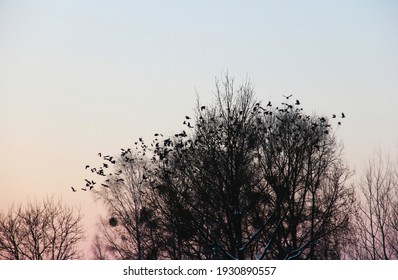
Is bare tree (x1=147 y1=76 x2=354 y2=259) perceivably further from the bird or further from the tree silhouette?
the bird

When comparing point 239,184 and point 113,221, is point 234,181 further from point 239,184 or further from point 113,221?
point 113,221

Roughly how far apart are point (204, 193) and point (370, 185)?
1115 cm

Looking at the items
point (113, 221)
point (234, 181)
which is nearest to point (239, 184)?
point (234, 181)

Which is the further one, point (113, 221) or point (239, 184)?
point (113, 221)

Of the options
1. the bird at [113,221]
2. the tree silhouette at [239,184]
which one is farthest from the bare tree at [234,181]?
the bird at [113,221]

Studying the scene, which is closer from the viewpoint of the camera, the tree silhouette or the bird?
the tree silhouette

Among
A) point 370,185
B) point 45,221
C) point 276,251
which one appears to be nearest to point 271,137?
point 276,251

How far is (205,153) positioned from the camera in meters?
19.6

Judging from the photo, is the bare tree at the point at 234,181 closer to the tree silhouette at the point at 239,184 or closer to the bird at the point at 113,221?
the tree silhouette at the point at 239,184

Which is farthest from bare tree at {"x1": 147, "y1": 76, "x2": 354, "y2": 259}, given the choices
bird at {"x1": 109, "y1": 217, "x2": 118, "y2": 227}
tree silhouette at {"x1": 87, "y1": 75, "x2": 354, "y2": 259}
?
bird at {"x1": 109, "y1": 217, "x2": 118, "y2": 227}

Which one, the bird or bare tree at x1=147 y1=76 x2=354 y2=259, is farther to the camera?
the bird

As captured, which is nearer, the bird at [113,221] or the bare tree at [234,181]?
the bare tree at [234,181]

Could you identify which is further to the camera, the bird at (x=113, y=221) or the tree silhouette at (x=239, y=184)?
the bird at (x=113, y=221)
